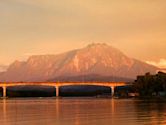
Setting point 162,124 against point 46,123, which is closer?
point 162,124

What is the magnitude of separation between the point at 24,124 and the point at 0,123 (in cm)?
337

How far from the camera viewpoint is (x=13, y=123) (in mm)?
52344

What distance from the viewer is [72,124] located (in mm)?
49031

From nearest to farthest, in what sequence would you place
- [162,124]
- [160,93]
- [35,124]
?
[162,124], [35,124], [160,93]

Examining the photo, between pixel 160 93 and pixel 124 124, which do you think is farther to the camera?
pixel 160 93

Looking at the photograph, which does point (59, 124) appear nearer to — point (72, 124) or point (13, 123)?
point (72, 124)

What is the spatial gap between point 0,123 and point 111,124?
12270 mm

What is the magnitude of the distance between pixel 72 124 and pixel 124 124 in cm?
516

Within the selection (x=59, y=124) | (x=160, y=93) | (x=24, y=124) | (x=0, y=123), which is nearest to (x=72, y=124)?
(x=59, y=124)

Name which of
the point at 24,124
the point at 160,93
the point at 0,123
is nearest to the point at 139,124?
the point at 24,124

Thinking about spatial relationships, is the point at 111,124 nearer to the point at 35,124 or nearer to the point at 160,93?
the point at 35,124

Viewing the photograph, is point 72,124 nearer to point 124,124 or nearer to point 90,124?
point 90,124

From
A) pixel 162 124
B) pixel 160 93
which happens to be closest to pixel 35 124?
pixel 162 124

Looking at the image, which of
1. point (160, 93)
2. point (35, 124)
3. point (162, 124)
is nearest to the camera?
point (162, 124)
